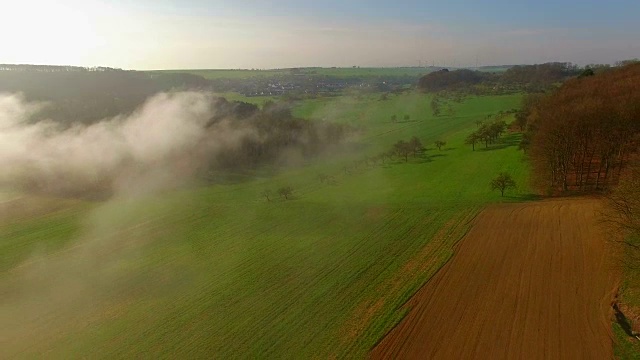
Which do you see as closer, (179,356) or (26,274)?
(179,356)

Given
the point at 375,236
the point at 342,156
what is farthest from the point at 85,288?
the point at 342,156

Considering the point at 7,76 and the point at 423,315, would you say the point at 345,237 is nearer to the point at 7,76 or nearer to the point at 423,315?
the point at 423,315

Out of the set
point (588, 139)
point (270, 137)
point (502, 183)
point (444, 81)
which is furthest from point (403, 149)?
point (444, 81)

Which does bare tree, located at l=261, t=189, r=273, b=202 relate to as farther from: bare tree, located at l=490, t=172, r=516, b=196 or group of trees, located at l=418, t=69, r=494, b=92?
group of trees, located at l=418, t=69, r=494, b=92

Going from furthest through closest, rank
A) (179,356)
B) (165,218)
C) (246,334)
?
(165,218), (246,334), (179,356)

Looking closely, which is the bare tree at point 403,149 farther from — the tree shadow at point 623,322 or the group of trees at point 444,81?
the group of trees at point 444,81
